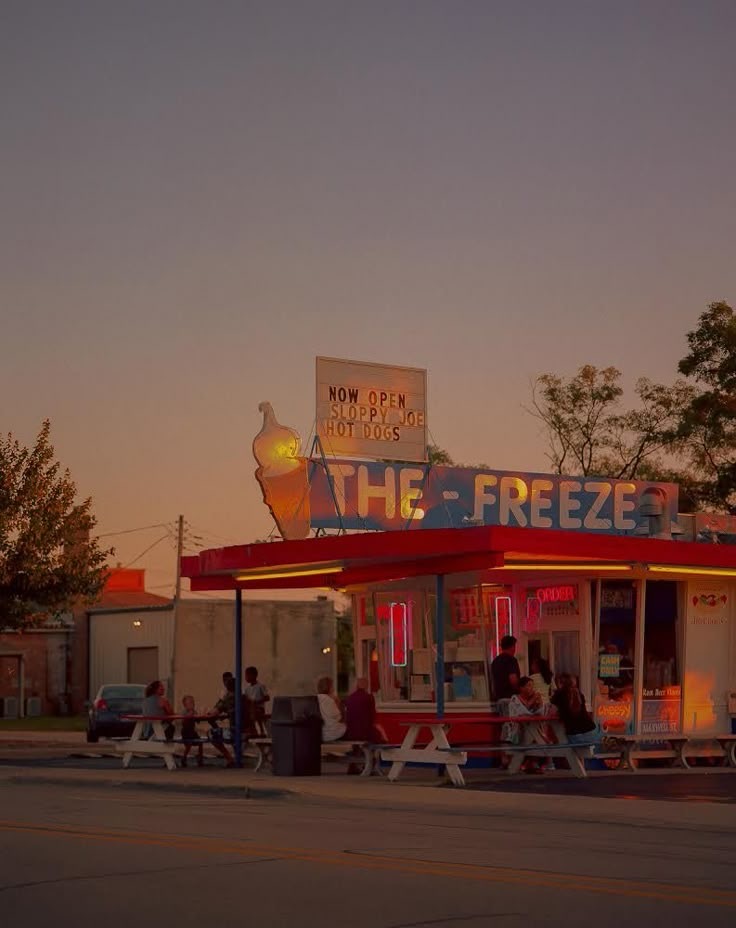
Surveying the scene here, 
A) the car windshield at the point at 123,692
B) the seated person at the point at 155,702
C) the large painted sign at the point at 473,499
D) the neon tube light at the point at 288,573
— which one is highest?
the large painted sign at the point at 473,499

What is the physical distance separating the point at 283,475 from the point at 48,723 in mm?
35520

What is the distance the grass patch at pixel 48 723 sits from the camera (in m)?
56.2

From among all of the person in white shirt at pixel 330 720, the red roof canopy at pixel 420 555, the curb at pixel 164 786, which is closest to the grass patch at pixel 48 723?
the red roof canopy at pixel 420 555

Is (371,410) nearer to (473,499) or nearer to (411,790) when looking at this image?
(473,499)

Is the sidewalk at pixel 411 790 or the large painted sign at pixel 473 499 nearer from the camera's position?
the sidewalk at pixel 411 790

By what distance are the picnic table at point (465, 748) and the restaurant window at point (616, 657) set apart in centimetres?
205

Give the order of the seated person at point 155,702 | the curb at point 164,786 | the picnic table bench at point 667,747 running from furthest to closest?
the seated person at point 155,702, the picnic table bench at point 667,747, the curb at point 164,786

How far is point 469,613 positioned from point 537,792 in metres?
6.46

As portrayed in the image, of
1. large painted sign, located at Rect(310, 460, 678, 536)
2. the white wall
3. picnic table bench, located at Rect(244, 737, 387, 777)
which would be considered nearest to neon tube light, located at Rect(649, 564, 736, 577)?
large painted sign, located at Rect(310, 460, 678, 536)

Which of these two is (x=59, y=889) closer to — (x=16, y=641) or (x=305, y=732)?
(x=305, y=732)

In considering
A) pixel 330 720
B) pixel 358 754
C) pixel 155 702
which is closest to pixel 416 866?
pixel 330 720

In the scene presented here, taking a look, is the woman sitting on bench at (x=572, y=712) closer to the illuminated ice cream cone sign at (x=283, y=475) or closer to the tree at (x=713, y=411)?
the illuminated ice cream cone sign at (x=283, y=475)

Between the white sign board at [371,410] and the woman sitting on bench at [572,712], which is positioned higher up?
the white sign board at [371,410]

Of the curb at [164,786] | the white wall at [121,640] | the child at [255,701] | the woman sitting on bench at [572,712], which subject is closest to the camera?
the curb at [164,786]
